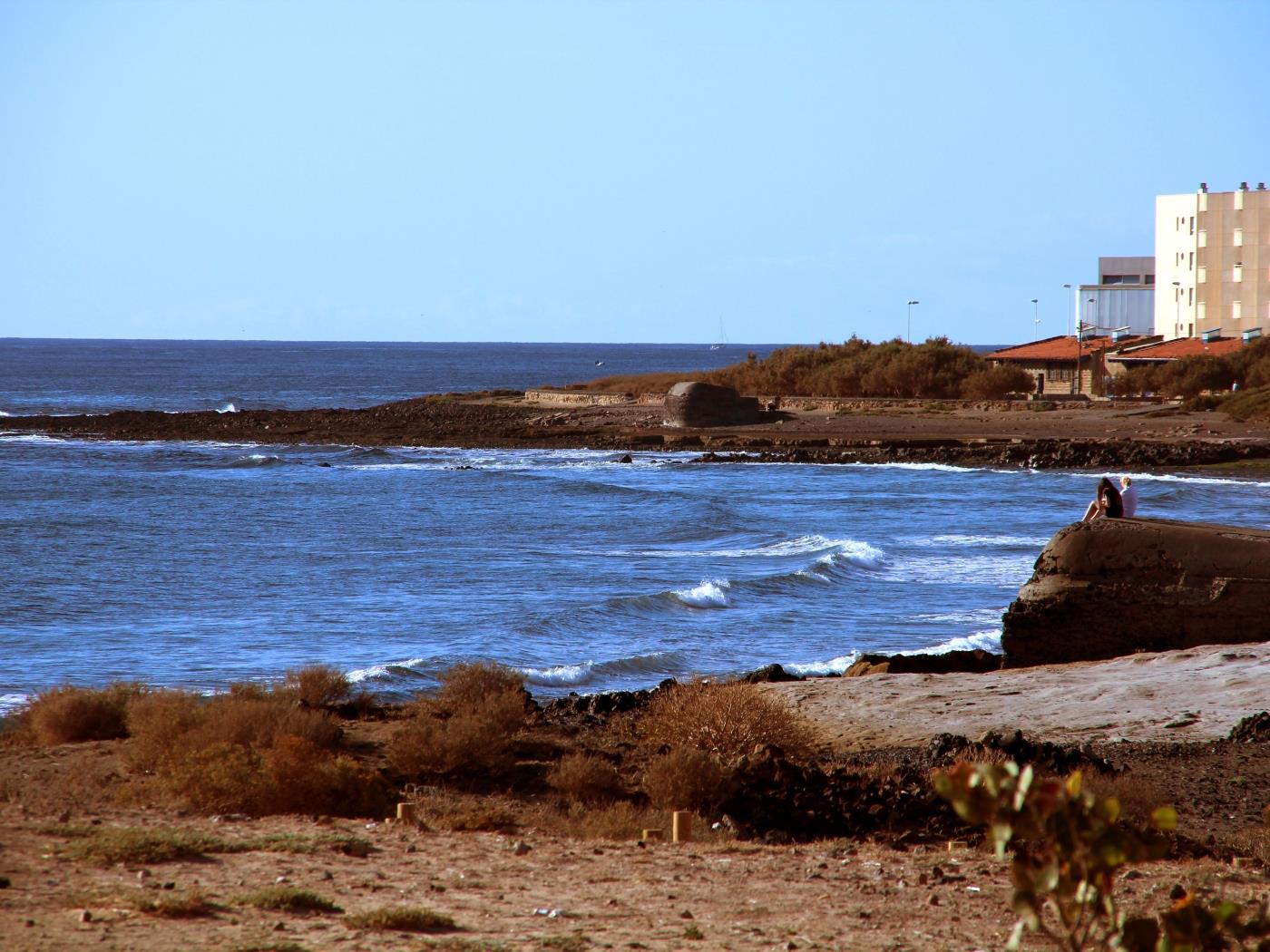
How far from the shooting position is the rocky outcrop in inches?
560

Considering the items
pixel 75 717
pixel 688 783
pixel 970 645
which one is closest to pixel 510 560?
pixel 970 645

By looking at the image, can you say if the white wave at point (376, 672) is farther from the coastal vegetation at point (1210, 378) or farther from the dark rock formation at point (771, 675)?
the coastal vegetation at point (1210, 378)

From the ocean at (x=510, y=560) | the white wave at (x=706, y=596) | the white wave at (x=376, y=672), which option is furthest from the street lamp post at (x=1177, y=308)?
the white wave at (x=376, y=672)

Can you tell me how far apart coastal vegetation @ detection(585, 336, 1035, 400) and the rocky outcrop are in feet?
168

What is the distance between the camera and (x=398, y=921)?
5.96m

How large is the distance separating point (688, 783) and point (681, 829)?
112 centimetres

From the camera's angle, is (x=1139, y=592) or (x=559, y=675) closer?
(x=1139, y=592)

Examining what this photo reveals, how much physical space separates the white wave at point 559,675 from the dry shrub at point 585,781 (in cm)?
585

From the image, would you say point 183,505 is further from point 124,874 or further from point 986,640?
point 124,874

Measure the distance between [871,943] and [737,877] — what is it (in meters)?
1.32

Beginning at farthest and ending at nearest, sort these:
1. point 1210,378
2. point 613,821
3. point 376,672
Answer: point 1210,378
point 376,672
point 613,821

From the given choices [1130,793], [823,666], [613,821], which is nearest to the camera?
[1130,793]

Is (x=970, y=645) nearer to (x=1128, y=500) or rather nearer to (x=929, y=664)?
(x=929, y=664)

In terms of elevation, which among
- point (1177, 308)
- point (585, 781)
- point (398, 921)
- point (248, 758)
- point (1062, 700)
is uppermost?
point (1177, 308)
